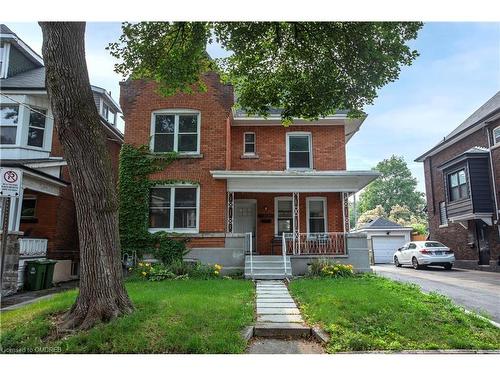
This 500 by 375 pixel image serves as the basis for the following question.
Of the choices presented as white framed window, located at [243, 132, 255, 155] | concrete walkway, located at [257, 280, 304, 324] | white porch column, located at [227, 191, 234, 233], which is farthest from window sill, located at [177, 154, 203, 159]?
concrete walkway, located at [257, 280, 304, 324]

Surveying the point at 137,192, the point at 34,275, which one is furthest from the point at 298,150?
the point at 34,275

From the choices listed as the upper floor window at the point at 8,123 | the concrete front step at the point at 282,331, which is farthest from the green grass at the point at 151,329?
the upper floor window at the point at 8,123

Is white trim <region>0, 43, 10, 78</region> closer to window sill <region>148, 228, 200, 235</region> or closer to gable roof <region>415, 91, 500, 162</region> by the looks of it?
window sill <region>148, 228, 200, 235</region>

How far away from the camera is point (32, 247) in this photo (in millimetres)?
10250

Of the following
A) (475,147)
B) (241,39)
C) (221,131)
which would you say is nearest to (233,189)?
(221,131)

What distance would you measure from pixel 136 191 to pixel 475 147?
15.5 m

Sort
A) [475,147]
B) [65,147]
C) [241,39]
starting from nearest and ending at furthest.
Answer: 1. [65,147]
2. [241,39]
3. [475,147]

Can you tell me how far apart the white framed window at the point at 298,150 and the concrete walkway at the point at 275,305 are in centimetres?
608

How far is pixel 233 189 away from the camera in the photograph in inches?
480

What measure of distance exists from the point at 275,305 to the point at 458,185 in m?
15.1

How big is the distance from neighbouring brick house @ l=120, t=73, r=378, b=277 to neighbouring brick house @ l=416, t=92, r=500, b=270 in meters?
7.28

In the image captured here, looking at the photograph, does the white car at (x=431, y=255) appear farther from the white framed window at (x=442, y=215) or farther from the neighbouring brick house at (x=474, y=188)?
the white framed window at (x=442, y=215)

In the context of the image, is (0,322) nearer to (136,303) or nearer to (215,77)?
(136,303)

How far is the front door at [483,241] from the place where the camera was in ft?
53.9
